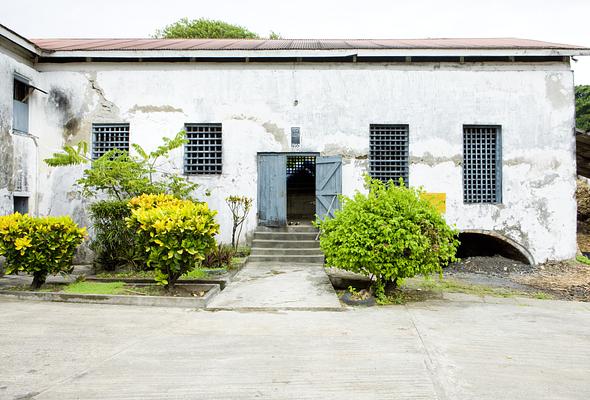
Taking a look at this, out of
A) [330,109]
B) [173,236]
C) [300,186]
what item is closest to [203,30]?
[300,186]

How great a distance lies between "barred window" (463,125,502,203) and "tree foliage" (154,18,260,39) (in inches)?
712

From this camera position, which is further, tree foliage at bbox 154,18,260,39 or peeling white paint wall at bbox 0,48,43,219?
tree foliage at bbox 154,18,260,39

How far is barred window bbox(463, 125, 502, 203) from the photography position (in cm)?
1140

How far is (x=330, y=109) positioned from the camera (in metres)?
11.4

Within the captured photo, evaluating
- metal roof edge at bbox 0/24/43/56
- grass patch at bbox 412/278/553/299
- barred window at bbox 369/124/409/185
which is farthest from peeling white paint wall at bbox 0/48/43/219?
grass patch at bbox 412/278/553/299

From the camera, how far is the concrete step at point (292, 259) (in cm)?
1025

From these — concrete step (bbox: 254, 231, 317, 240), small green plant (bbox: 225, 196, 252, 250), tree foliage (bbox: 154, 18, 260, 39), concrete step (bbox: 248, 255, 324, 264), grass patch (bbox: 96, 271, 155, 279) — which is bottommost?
grass patch (bbox: 96, 271, 155, 279)

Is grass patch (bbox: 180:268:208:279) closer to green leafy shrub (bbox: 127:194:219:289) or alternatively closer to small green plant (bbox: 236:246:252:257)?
green leafy shrub (bbox: 127:194:219:289)

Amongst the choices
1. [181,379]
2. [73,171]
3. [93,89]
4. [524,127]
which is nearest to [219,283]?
[181,379]

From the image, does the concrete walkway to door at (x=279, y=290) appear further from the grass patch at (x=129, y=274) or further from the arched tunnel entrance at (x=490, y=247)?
the arched tunnel entrance at (x=490, y=247)

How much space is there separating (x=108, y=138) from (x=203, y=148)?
2496mm

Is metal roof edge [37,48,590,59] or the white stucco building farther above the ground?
metal roof edge [37,48,590,59]

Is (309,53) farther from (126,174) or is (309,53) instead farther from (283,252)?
(126,174)

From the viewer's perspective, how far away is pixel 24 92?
1084 centimetres
